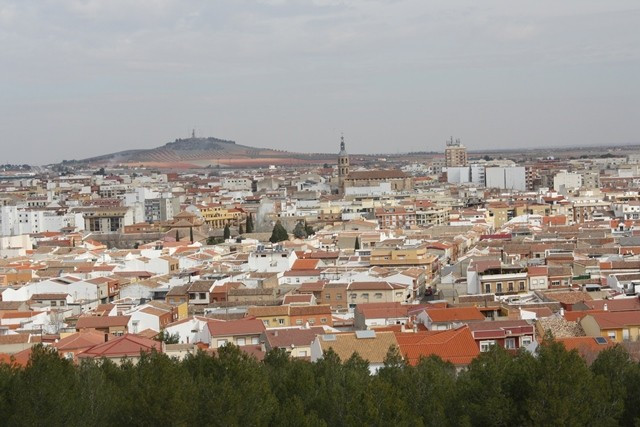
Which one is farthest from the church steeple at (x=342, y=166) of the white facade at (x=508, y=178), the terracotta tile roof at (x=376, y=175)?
the white facade at (x=508, y=178)

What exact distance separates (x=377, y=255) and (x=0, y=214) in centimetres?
2957

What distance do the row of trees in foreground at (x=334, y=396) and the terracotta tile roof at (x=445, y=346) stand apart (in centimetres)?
267

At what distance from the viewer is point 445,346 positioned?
16.0 metres

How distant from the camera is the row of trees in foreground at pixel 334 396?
1155 centimetres

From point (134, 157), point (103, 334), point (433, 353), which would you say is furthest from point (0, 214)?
point (134, 157)

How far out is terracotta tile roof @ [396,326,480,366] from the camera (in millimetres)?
15609

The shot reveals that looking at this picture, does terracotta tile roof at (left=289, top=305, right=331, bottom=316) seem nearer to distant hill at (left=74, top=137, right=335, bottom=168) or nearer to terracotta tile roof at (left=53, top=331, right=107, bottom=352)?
terracotta tile roof at (left=53, top=331, right=107, bottom=352)

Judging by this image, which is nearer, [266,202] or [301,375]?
[301,375]

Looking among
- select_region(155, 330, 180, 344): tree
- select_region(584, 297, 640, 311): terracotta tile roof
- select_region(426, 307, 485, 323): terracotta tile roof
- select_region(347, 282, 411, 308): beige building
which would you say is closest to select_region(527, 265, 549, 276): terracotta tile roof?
select_region(347, 282, 411, 308): beige building

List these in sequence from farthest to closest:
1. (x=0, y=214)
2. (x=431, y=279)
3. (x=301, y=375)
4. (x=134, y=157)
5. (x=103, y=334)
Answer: (x=134, y=157) → (x=0, y=214) → (x=431, y=279) → (x=103, y=334) → (x=301, y=375)

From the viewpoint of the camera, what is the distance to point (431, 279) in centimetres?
2973

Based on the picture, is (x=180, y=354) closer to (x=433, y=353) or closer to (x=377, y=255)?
(x=433, y=353)

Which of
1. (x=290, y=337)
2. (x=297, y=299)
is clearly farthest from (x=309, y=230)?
(x=290, y=337)

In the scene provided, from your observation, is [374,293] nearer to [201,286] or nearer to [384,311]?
[201,286]
